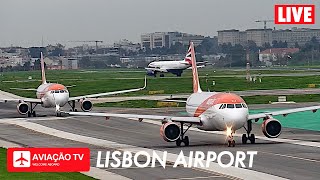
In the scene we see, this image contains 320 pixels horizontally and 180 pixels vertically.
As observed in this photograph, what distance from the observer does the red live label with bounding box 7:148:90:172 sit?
44.6m

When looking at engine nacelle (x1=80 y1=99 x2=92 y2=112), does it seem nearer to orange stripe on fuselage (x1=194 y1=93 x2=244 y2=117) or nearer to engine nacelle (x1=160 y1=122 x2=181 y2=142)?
orange stripe on fuselage (x1=194 y1=93 x2=244 y2=117)

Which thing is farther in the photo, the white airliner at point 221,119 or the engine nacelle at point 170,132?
the engine nacelle at point 170,132

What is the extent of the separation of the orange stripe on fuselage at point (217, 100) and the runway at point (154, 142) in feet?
8.28

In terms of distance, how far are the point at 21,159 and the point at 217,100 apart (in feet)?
55.0

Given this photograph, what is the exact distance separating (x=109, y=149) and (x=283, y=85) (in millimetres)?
106602

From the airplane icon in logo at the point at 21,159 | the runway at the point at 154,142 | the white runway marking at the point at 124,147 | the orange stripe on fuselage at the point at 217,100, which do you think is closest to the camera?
the white runway marking at the point at 124,147

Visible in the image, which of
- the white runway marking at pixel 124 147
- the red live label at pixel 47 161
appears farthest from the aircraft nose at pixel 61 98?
the red live label at pixel 47 161

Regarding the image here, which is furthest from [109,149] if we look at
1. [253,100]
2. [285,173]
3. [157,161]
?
[253,100]

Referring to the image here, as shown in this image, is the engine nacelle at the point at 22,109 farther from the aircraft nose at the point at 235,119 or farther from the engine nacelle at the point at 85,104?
the aircraft nose at the point at 235,119

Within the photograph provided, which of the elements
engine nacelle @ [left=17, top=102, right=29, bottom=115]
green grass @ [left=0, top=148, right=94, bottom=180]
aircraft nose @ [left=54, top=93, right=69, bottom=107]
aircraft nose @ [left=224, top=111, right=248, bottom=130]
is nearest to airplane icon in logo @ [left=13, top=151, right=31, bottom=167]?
green grass @ [left=0, top=148, right=94, bottom=180]

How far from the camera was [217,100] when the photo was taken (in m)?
58.6

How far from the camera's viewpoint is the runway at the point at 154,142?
4519 cm

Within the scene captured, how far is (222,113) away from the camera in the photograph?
57.3 meters

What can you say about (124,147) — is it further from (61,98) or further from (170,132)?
(61,98)
